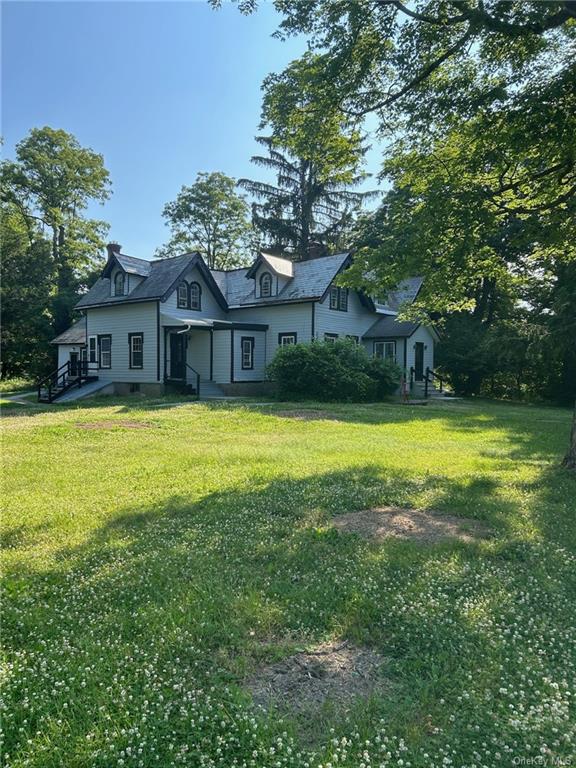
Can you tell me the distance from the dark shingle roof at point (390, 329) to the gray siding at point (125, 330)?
11745mm

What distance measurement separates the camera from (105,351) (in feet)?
82.0

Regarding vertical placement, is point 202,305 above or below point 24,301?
below

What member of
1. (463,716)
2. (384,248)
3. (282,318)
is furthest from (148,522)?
(282,318)

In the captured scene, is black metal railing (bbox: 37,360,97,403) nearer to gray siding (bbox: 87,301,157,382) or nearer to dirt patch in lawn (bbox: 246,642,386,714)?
gray siding (bbox: 87,301,157,382)

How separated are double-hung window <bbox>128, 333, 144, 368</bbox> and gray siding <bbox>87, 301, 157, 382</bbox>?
237mm

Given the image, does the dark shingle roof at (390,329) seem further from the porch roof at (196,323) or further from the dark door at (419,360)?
the porch roof at (196,323)

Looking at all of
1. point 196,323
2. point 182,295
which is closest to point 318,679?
point 196,323

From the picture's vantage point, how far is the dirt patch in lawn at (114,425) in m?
12.2

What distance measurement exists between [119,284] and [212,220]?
18.9 metres

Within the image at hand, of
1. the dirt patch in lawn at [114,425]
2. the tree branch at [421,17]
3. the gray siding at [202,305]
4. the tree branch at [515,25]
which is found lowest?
the dirt patch in lawn at [114,425]

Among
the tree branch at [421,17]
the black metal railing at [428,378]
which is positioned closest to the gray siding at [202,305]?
the black metal railing at [428,378]

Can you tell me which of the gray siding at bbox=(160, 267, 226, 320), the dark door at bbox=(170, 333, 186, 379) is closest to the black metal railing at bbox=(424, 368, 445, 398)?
the gray siding at bbox=(160, 267, 226, 320)

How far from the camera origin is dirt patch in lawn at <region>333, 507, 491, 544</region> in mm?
4656

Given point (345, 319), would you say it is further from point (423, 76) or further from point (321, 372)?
point (423, 76)
